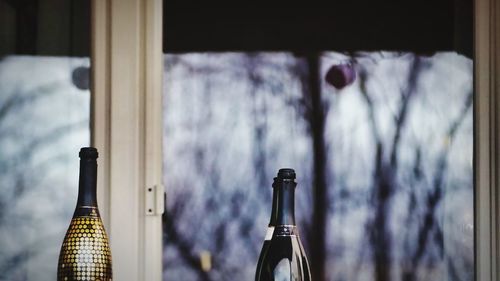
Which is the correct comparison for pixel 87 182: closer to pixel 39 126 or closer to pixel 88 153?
pixel 88 153

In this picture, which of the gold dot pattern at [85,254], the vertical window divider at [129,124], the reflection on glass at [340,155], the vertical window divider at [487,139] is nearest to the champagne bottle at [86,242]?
the gold dot pattern at [85,254]

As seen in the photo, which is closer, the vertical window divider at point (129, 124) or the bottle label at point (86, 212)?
the bottle label at point (86, 212)

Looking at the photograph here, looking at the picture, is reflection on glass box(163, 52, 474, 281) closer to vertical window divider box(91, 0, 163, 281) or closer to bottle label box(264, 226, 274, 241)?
vertical window divider box(91, 0, 163, 281)

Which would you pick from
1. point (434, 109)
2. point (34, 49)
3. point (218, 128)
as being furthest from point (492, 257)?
point (34, 49)

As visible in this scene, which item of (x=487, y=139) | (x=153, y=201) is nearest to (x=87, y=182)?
(x=153, y=201)

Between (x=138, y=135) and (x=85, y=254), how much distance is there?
0.41m

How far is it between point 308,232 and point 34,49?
0.69m

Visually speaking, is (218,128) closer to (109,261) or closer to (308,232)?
(308,232)

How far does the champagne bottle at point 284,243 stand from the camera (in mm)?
2459

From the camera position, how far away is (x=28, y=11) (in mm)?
2771

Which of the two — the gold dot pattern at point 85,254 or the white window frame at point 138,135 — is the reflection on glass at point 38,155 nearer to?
the white window frame at point 138,135

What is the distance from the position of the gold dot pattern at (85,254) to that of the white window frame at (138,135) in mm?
262

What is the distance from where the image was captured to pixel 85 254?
237 cm

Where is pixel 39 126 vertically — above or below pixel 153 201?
above
